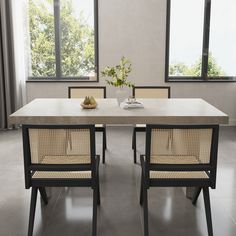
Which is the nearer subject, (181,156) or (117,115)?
(181,156)

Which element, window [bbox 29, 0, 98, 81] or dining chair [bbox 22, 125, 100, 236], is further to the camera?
window [bbox 29, 0, 98, 81]

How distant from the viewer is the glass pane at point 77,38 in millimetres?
4785

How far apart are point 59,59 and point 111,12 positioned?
1.07 meters

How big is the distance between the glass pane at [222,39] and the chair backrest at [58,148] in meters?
3.59

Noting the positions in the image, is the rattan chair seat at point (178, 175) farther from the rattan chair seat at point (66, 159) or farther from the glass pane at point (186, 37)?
the glass pane at point (186, 37)

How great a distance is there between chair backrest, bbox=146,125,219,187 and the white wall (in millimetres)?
3068

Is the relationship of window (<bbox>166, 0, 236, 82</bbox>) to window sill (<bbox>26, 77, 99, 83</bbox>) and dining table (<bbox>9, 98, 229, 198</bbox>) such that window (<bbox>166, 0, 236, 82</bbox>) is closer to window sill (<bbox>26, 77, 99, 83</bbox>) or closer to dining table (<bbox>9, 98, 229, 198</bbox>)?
window sill (<bbox>26, 77, 99, 83</bbox>)

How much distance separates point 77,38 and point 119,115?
9.73ft

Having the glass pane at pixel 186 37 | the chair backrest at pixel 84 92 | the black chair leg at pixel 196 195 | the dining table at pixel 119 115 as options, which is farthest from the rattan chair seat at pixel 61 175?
the glass pane at pixel 186 37

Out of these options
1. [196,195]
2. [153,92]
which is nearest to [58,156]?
[196,195]

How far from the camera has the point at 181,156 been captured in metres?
1.96

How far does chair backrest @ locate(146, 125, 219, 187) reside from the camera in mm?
1856

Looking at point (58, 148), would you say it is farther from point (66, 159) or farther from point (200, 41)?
point (200, 41)

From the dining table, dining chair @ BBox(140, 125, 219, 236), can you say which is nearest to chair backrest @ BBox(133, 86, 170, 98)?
the dining table
